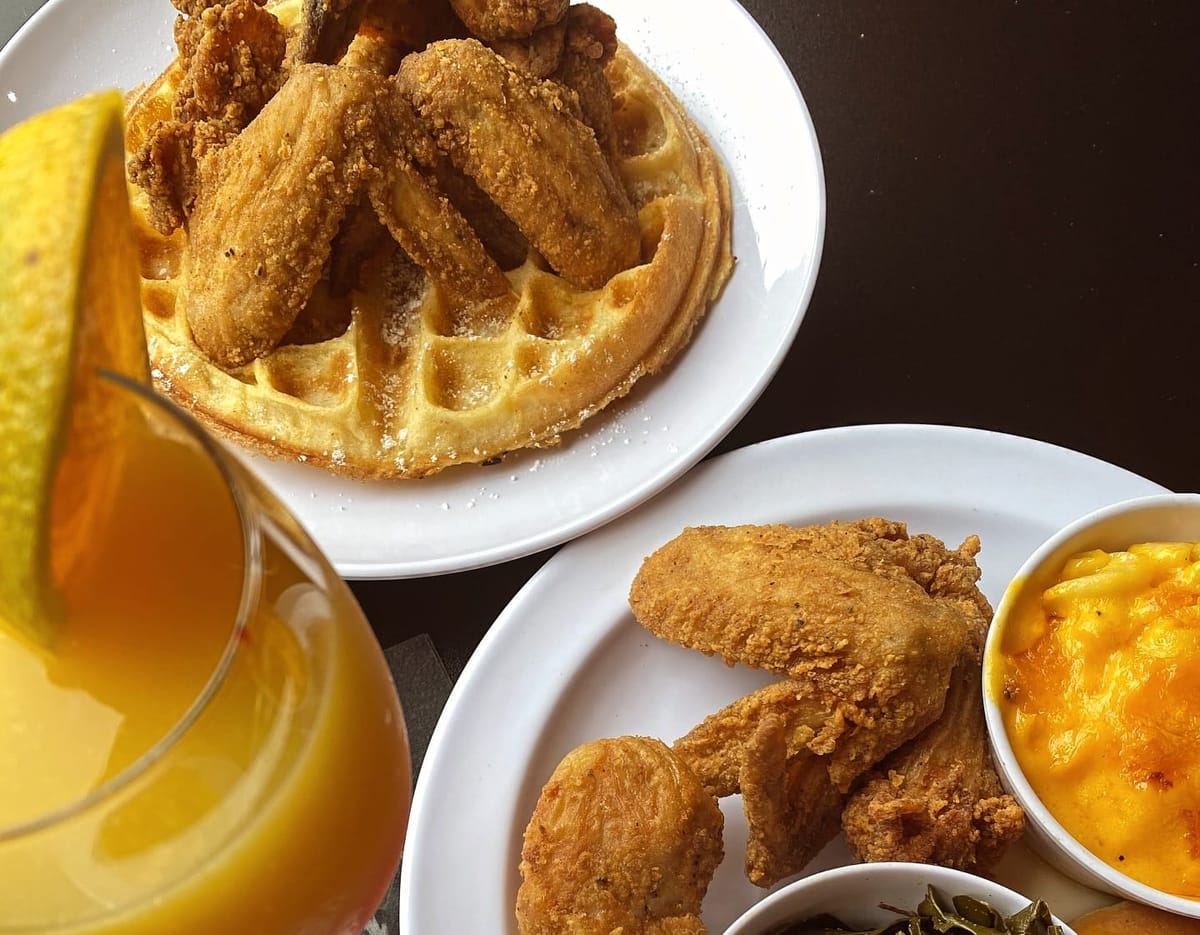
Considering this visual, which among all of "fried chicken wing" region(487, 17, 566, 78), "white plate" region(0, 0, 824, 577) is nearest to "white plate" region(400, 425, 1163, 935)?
"white plate" region(0, 0, 824, 577)

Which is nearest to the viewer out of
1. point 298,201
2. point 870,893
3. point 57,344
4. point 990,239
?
point 57,344

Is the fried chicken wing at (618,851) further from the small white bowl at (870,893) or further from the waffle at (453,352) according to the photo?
the waffle at (453,352)

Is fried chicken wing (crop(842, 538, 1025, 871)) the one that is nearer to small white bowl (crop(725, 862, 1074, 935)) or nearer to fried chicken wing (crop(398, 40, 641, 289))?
small white bowl (crop(725, 862, 1074, 935))

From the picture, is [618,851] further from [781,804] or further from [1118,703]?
[1118,703]

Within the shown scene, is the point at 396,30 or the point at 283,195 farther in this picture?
the point at 396,30

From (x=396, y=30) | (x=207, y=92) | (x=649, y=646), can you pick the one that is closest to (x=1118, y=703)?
(x=649, y=646)

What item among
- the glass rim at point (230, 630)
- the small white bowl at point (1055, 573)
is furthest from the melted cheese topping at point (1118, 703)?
the glass rim at point (230, 630)

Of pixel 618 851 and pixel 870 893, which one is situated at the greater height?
pixel 618 851

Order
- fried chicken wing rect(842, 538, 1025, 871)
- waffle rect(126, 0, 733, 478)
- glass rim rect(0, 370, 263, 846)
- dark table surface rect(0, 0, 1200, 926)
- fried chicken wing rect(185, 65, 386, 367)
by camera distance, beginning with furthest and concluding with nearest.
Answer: dark table surface rect(0, 0, 1200, 926), waffle rect(126, 0, 733, 478), fried chicken wing rect(185, 65, 386, 367), fried chicken wing rect(842, 538, 1025, 871), glass rim rect(0, 370, 263, 846)
